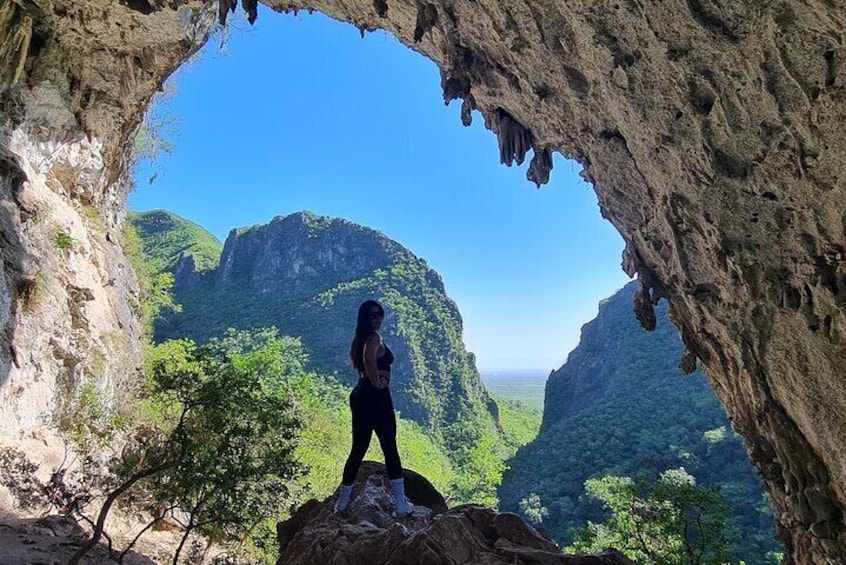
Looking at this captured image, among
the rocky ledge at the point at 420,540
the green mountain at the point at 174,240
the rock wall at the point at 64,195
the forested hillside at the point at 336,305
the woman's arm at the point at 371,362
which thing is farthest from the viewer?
the green mountain at the point at 174,240

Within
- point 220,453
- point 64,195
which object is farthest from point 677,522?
point 64,195

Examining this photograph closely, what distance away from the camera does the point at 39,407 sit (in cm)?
774

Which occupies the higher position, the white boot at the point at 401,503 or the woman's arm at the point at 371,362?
the woman's arm at the point at 371,362

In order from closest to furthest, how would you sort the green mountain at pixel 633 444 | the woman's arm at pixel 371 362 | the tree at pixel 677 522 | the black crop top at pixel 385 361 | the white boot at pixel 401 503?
the woman's arm at pixel 371 362 < the black crop top at pixel 385 361 < the white boot at pixel 401 503 < the tree at pixel 677 522 < the green mountain at pixel 633 444

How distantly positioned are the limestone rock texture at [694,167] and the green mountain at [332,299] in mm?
48915

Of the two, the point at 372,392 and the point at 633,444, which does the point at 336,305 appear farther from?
the point at 372,392

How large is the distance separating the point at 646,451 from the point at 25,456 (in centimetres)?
3636

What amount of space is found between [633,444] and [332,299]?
164ft

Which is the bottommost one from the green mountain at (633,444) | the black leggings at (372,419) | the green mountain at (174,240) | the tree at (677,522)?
the green mountain at (633,444)

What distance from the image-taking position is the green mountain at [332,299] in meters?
61.4

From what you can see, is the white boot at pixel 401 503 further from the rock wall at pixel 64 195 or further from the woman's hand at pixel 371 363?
the rock wall at pixel 64 195

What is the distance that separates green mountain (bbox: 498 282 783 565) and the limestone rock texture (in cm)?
896

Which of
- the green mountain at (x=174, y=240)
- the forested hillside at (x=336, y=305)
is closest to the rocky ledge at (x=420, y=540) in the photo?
the forested hillside at (x=336, y=305)

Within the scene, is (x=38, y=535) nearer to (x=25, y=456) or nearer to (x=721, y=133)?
(x=25, y=456)
